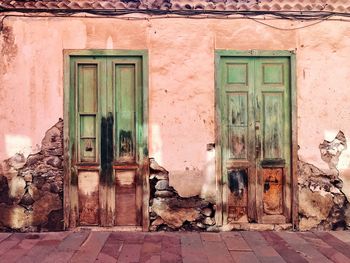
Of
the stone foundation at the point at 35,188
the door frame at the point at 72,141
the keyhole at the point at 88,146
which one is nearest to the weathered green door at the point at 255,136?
the door frame at the point at 72,141

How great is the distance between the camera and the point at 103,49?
5.46 meters

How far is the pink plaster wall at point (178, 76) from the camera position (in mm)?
5434

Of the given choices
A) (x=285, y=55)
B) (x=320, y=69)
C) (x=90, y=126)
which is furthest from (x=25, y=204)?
(x=320, y=69)

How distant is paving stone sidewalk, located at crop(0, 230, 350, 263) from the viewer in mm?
4387

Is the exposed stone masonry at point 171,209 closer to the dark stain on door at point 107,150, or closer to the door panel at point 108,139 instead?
the door panel at point 108,139

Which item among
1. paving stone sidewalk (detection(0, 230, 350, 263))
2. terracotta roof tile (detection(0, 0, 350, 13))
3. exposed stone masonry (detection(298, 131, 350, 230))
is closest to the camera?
paving stone sidewalk (detection(0, 230, 350, 263))

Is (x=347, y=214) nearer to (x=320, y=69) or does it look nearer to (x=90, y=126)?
(x=320, y=69)

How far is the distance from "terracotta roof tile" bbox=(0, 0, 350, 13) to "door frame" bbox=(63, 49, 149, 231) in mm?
624

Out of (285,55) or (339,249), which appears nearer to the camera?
(339,249)

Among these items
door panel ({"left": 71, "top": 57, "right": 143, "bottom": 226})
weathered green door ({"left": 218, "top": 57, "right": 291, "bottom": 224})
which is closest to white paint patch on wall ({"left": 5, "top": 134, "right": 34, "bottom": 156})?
door panel ({"left": 71, "top": 57, "right": 143, "bottom": 226})

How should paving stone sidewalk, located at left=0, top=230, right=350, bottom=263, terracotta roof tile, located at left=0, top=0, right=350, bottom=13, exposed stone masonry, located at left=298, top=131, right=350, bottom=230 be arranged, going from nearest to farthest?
paving stone sidewalk, located at left=0, top=230, right=350, bottom=263 → terracotta roof tile, located at left=0, top=0, right=350, bottom=13 → exposed stone masonry, located at left=298, top=131, right=350, bottom=230

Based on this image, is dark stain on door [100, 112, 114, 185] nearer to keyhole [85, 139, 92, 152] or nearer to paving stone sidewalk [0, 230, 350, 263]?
keyhole [85, 139, 92, 152]

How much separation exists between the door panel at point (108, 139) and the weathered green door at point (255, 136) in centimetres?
127

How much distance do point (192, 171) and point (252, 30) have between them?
2.19 metres
